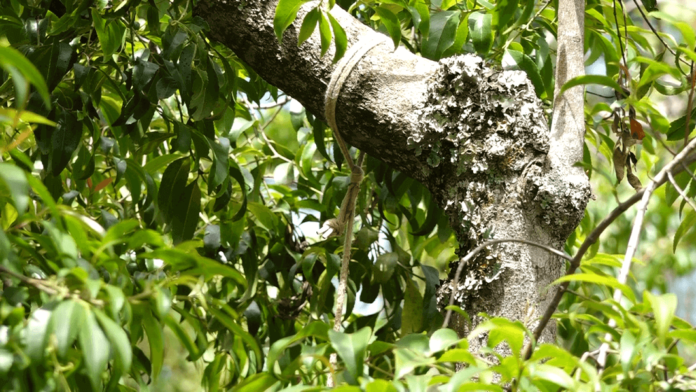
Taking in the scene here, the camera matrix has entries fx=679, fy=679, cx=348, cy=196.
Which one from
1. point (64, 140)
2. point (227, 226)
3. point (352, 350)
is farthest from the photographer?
point (227, 226)

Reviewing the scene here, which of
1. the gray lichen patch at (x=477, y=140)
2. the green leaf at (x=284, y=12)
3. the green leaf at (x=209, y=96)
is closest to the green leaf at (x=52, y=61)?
the green leaf at (x=209, y=96)

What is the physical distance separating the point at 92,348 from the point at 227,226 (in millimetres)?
623

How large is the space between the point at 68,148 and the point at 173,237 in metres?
0.17

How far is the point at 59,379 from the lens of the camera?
1.46 feet

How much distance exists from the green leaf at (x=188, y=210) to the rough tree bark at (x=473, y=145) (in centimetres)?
22

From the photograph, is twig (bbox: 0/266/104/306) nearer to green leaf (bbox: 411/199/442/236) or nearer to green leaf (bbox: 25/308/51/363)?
green leaf (bbox: 25/308/51/363)

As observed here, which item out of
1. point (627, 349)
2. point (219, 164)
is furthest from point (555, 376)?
point (219, 164)

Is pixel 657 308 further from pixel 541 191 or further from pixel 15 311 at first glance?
pixel 15 311

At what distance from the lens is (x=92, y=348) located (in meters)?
0.36

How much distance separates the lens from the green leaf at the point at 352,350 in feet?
1.42

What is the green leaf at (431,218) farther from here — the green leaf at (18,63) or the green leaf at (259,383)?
the green leaf at (18,63)

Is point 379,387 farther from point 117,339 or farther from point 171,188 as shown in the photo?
point 171,188

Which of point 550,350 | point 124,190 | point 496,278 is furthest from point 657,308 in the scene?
point 124,190

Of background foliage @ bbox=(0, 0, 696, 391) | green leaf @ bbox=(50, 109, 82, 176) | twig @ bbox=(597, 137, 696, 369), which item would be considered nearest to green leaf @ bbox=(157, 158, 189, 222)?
background foliage @ bbox=(0, 0, 696, 391)
